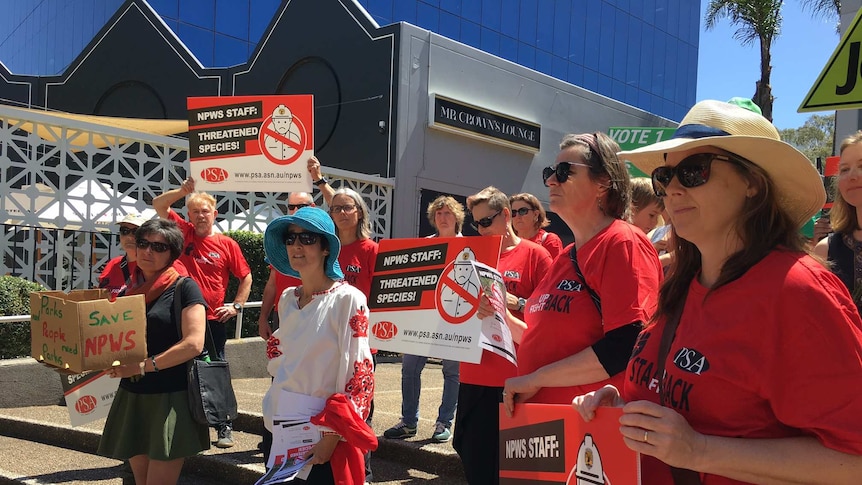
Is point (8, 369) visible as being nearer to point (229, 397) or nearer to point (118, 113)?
point (229, 397)

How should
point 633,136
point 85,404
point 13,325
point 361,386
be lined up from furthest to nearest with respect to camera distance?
point 633,136, point 13,325, point 85,404, point 361,386

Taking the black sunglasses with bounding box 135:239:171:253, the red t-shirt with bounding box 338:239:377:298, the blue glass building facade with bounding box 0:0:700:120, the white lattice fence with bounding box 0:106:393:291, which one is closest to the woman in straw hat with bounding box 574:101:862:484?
the black sunglasses with bounding box 135:239:171:253

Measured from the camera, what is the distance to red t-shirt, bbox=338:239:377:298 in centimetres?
527

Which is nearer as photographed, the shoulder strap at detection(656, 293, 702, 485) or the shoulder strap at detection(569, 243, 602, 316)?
the shoulder strap at detection(656, 293, 702, 485)

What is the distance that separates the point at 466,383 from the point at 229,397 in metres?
1.44

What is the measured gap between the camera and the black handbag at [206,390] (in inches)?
155

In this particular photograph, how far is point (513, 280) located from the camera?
4.03 meters

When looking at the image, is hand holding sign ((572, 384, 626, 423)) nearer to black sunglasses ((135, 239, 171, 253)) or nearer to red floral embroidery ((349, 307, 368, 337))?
red floral embroidery ((349, 307, 368, 337))

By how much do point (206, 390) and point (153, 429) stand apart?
1.11ft

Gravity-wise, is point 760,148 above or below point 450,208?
below

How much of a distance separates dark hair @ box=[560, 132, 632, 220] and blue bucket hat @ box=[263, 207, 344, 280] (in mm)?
1196

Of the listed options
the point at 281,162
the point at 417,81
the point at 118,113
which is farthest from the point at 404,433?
the point at 118,113

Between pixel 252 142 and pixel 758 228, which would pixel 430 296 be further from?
pixel 252 142

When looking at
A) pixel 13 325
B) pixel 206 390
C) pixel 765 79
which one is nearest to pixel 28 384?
pixel 13 325
